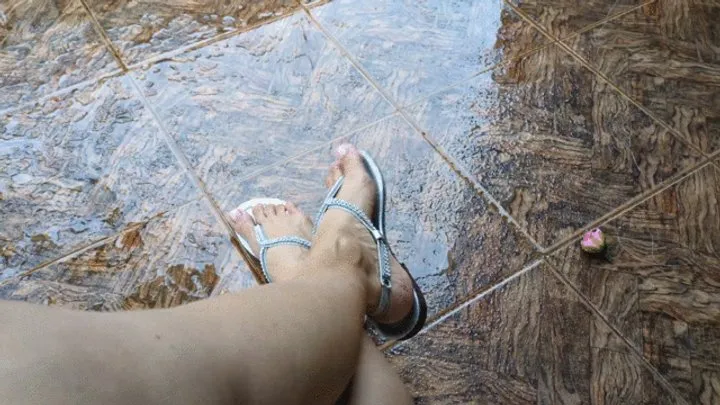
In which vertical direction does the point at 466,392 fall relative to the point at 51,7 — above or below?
below

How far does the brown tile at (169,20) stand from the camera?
143cm

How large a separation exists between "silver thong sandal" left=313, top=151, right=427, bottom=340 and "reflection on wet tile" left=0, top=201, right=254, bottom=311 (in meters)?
0.19

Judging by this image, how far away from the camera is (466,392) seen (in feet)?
3.14

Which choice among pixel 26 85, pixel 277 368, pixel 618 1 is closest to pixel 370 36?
pixel 618 1

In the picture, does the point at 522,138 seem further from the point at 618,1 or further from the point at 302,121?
the point at 618,1

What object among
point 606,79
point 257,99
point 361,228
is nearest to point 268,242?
point 361,228

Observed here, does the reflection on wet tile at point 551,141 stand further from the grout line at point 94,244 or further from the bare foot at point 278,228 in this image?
the grout line at point 94,244

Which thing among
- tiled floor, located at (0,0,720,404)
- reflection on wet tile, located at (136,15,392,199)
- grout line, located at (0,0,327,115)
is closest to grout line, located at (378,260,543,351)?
tiled floor, located at (0,0,720,404)

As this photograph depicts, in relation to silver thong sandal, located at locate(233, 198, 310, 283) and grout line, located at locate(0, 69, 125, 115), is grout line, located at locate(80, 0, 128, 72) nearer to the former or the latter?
grout line, located at locate(0, 69, 125, 115)

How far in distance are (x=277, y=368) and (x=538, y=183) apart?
71 cm

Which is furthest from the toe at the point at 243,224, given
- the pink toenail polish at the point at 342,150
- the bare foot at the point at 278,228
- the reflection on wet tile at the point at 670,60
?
the reflection on wet tile at the point at 670,60

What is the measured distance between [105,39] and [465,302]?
100cm

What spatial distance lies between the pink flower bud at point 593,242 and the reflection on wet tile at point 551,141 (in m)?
0.04

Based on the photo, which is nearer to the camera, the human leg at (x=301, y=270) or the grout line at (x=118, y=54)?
the human leg at (x=301, y=270)
